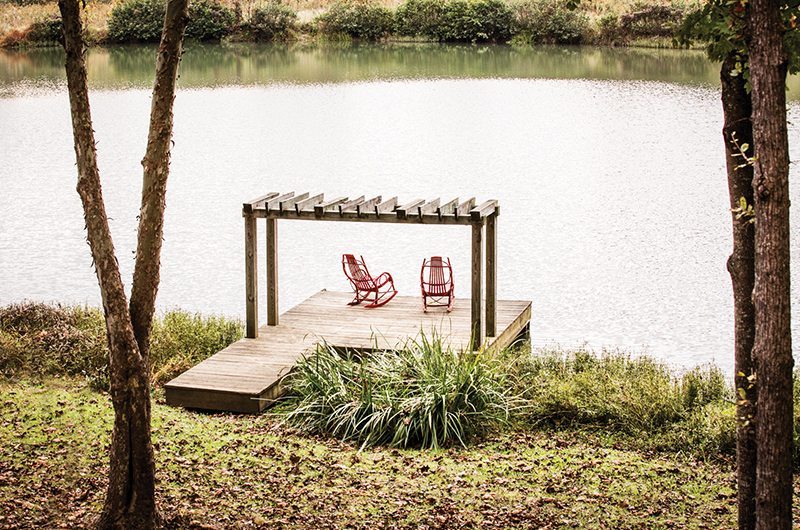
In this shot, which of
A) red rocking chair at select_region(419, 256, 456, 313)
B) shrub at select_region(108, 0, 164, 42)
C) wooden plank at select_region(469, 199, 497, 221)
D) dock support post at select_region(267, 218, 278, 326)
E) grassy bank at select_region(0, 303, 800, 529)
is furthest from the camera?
shrub at select_region(108, 0, 164, 42)

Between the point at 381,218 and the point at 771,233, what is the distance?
20.3 ft

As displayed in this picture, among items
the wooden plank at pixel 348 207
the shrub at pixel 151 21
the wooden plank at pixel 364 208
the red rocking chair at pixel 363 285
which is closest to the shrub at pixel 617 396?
the wooden plank at pixel 364 208

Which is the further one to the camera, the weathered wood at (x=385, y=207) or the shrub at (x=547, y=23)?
the shrub at (x=547, y=23)

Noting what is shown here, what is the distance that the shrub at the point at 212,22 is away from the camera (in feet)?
152

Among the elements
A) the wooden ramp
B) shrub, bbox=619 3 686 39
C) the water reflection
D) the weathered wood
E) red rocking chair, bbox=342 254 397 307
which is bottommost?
the wooden ramp

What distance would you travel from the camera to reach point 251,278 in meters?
11.2

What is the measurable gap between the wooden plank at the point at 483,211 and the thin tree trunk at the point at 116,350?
15.5 ft

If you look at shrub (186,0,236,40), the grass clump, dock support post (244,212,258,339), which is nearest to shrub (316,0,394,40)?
shrub (186,0,236,40)

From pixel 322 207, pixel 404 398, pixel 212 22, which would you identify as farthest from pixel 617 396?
pixel 212 22

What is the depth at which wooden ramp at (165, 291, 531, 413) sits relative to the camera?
32.1 ft

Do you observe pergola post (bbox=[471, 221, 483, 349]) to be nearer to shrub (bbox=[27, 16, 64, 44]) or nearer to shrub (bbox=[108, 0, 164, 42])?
shrub (bbox=[27, 16, 64, 44])

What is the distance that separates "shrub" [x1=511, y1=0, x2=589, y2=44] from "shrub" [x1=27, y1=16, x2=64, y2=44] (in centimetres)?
1801

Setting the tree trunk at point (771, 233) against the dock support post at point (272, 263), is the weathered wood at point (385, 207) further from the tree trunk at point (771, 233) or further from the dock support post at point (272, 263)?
the tree trunk at point (771, 233)

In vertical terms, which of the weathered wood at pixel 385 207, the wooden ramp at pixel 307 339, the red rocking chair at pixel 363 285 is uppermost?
the weathered wood at pixel 385 207
